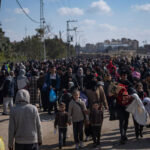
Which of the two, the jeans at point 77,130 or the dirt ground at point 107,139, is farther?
the dirt ground at point 107,139

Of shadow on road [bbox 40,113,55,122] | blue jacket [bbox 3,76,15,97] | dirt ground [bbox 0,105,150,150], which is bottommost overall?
dirt ground [bbox 0,105,150,150]

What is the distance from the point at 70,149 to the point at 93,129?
768 mm

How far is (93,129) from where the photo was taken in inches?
277

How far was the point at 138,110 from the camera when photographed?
7.12 metres

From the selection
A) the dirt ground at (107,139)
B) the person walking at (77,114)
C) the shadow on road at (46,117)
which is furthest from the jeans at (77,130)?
the shadow on road at (46,117)

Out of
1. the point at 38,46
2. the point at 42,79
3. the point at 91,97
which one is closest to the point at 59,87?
the point at 42,79

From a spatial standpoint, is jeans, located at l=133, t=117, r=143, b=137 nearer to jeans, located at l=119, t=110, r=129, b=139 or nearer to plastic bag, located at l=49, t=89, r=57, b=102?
jeans, located at l=119, t=110, r=129, b=139

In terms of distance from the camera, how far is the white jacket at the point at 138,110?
707 cm

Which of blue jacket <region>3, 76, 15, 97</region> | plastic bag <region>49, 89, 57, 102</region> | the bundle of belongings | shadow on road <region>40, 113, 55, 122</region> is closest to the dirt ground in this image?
shadow on road <region>40, 113, 55, 122</region>

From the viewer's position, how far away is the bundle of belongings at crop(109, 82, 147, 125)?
7.07m

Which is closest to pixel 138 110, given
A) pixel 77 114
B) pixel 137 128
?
pixel 137 128

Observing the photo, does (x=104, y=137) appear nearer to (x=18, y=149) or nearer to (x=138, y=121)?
(x=138, y=121)

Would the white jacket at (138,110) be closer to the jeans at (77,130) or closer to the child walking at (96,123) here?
the child walking at (96,123)

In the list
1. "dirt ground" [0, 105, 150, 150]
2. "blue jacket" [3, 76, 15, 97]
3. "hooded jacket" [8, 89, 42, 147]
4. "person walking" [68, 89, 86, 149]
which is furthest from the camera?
"blue jacket" [3, 76, 15, 97]
